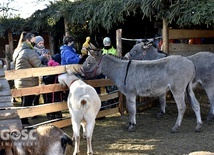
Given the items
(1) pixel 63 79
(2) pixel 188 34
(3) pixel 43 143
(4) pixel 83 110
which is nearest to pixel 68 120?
(1) pixel 63 79

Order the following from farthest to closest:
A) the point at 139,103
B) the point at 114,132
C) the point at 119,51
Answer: the point at 139,103
the point at 119,51
the point at 114,132

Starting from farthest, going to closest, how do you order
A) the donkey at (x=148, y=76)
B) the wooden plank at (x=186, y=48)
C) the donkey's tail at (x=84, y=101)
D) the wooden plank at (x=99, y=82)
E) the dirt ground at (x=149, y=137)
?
the wooden plank at (x=186, y=48) → the wooden plank at (x=99, y=82) → the donkey at (x=148, y=76) → the dirt ground at (x=149, y=137) → the donkey's tail at (x=84, y=101)

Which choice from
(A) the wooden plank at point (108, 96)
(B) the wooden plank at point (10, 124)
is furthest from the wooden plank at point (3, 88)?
(A) the wooden plank at point (108, 96)

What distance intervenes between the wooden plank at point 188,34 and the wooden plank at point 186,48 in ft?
0.86

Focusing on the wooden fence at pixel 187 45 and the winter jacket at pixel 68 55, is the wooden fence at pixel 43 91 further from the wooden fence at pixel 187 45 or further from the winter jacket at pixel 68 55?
the wooden fence at pixel 187 45

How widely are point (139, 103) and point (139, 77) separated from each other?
1.86 m

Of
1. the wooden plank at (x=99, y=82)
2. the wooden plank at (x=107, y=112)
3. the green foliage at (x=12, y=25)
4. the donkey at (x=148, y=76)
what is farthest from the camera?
the green foliage at (x=12, y=25)

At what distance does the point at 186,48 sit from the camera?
29.4 feet

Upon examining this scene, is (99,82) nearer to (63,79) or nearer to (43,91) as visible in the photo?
(63,79)

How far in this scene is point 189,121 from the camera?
707 cm

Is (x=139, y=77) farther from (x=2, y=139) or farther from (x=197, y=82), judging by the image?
(x=2, y=139)

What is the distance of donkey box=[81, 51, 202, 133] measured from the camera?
6.24m

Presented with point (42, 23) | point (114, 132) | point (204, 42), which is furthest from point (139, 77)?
point (42, 23)

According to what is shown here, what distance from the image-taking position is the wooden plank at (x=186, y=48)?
8.77 meters
